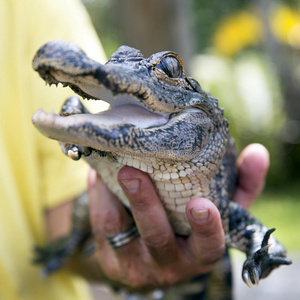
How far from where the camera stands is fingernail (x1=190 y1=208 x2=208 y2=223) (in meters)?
1.01

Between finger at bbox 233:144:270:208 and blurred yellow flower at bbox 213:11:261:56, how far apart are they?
895 centimetres

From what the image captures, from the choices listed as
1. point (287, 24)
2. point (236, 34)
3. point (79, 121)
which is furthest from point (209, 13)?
point (79, 121)

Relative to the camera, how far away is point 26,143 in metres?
1.60

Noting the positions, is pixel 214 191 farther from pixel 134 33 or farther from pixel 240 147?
pixel 240 147

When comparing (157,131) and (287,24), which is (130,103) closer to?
(157,131)

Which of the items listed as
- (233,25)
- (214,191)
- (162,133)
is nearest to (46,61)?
(162,133)

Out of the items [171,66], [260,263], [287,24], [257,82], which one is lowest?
[260,263]

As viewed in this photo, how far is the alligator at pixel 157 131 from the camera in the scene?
0.83 metres

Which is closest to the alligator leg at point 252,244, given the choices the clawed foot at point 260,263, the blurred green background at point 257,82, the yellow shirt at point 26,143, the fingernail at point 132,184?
the clawed foot at point 260,263

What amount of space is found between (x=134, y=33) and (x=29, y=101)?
108 cm

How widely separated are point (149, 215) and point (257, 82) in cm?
589

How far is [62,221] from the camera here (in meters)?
1.80

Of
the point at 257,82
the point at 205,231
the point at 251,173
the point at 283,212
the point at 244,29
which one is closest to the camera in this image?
the point at 205,231

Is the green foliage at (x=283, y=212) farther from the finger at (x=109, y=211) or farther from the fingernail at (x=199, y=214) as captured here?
the fingernail at (x=199, y=214)
